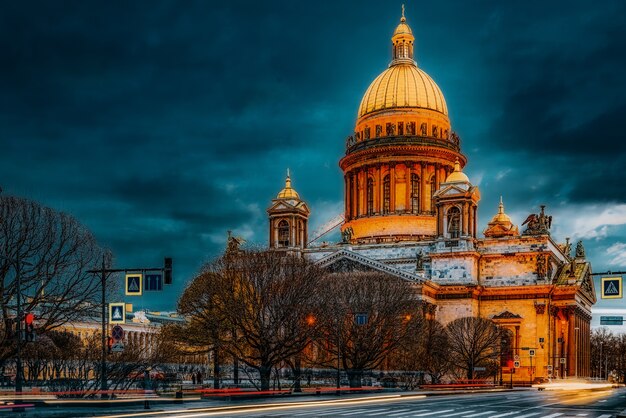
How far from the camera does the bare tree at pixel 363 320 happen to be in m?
73.7

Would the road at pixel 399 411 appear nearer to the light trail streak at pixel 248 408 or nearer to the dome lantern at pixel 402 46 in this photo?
the light trail streak at pixel 248 408

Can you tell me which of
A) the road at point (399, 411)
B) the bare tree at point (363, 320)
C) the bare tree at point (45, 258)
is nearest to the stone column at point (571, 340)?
the bare tree at point (363, 320)

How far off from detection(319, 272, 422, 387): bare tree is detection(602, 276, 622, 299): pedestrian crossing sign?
24.1 meters

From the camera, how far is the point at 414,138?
116250 millimetres

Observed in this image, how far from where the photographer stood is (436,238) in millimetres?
103312

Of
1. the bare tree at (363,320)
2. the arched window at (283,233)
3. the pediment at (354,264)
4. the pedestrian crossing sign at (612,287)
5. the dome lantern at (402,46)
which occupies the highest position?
the dome lantern at (402,46)

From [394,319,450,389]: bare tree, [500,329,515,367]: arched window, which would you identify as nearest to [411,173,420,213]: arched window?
[500,329,515,367]: arched window

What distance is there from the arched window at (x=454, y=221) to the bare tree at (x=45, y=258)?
52929 mm

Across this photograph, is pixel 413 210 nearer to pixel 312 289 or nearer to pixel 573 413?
pixel 312 289

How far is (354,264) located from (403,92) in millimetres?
30198

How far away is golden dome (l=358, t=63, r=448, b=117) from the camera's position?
390 feet

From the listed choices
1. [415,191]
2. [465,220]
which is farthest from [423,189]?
[465,220]

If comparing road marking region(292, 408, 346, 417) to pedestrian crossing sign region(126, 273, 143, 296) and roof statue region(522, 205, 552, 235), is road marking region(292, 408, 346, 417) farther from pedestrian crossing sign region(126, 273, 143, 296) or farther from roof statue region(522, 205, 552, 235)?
roof statue region(522, 205, 552, 235)

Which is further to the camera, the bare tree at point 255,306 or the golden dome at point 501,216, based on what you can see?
the golden dome at point 501,216
